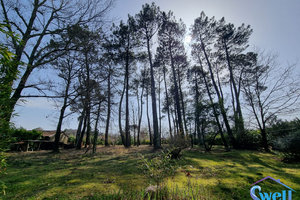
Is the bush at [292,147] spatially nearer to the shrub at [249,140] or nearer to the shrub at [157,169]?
the shrub at [249,140]

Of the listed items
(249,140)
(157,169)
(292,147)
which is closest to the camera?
(157,169)

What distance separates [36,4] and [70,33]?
7.25 ft

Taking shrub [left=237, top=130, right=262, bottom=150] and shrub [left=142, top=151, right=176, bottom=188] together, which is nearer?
shrub [left=142, top=151, right=176, bottom=188]

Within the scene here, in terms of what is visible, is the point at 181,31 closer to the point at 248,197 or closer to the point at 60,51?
the point at 60,51

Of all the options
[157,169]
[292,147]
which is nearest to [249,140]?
[292,147]

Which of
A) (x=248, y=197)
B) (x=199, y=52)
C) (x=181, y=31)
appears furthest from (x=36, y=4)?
(x=199, y=52)

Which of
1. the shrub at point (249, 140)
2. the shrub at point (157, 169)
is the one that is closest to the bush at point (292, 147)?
the shrub at point (249, 140)

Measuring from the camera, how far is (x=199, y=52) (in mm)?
A: 13414

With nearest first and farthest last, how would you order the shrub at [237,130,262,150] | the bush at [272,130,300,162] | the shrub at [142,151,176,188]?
the shrub at [142,151,176,188] < the bush at [272,130,300,162] < the shrub at [237,130,262,150]

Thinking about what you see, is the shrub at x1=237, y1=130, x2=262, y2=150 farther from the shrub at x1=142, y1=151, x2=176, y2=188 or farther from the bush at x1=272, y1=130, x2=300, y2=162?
the shrub at x1=142, y1=151, x2=176, y2=188

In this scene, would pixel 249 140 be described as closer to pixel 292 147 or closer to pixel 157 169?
pixel 292 147

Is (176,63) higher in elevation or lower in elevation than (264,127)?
higher

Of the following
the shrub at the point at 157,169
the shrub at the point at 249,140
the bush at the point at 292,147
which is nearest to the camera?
the shrub at the point at 157,169

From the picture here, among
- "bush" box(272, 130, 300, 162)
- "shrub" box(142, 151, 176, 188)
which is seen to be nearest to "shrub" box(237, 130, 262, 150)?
"bush" box(272, 130, 300, 162)
